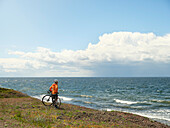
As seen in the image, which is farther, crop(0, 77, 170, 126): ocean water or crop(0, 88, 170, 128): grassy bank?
crop(0, 77, 170, 126): ocean water

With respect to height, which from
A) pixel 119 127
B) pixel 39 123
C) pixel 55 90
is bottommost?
pixel 119 127

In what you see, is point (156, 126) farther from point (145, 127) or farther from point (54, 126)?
point (54, 126)

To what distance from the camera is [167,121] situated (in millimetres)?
18016

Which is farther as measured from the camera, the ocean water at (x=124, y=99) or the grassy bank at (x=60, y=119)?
the ocean water at (x=124, y=99)

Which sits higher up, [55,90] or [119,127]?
[55,90]

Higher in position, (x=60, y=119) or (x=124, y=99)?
(x=60, y=119)

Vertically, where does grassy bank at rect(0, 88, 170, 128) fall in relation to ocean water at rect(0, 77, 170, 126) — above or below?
above

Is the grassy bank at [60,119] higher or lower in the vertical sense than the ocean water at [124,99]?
higher

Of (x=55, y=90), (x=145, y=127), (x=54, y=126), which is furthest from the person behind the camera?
(x=55, y=90)

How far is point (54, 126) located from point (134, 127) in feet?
23.0

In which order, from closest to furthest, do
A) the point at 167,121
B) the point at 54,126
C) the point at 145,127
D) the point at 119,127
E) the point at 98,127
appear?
the point at 54,126
the point at 98,127
the point at 119,127
the point at 145,127
the point at 167,121

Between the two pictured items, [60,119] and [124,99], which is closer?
[60,119]

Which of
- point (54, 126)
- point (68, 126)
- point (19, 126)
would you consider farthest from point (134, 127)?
point (19, 126)

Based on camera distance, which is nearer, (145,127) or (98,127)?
(98,127)
